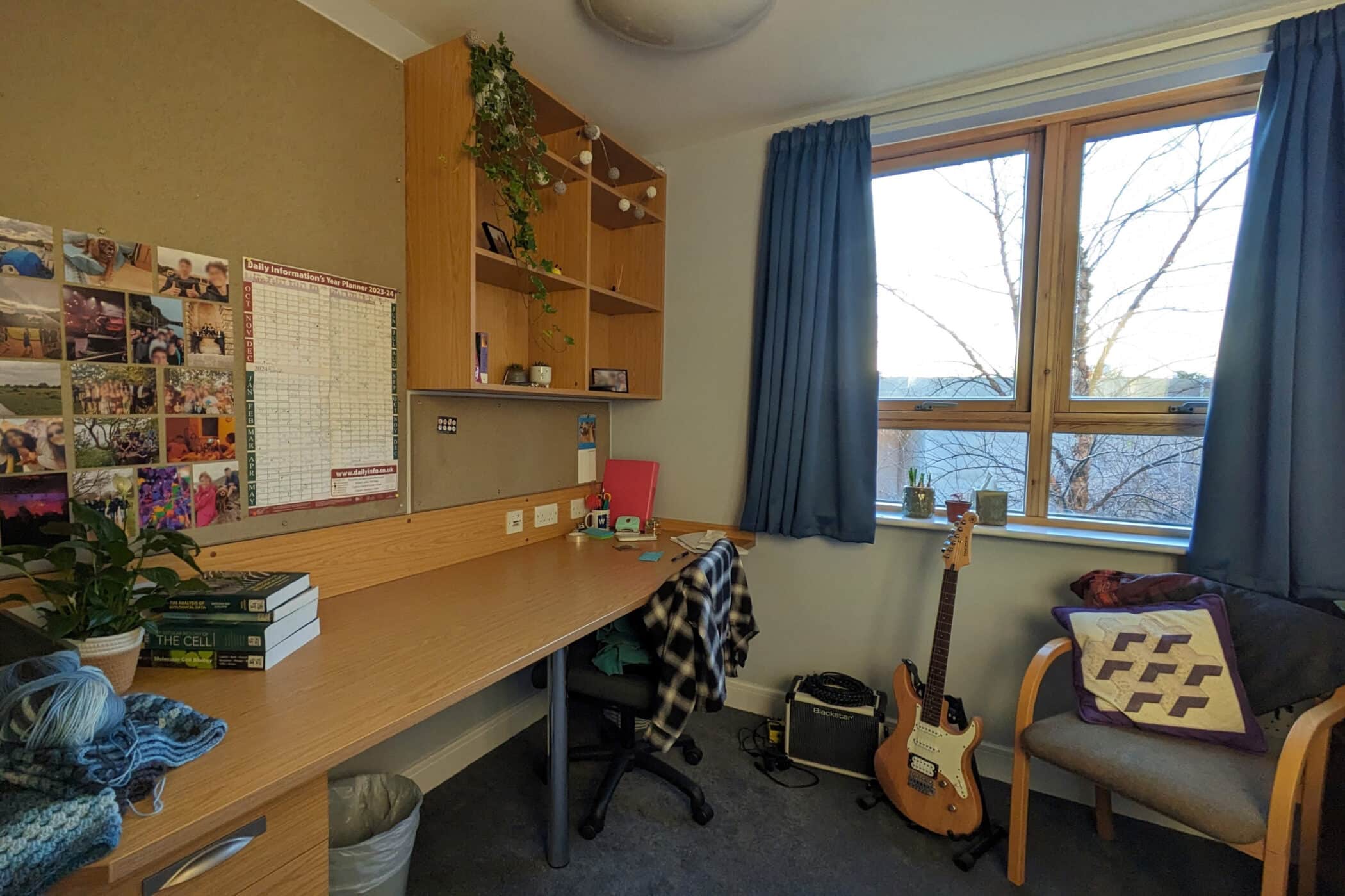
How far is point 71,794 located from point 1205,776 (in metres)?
2.12

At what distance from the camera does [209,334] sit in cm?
137

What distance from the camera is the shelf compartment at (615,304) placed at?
2.26m

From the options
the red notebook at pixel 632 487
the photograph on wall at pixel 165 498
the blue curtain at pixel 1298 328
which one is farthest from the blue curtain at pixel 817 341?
the photograph on wall at pixel 165 498

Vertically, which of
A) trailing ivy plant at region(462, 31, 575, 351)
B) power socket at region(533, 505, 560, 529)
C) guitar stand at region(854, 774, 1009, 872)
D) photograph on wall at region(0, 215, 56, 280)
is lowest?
guitar stand at region(854, 774, 1009, 872)

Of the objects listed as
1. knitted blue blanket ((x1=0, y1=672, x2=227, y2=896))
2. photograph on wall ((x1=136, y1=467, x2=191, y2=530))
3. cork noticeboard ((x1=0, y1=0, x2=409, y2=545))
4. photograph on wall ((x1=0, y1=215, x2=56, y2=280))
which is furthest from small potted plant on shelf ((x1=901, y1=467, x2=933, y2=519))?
photograph on wall ((x1=0, y1=215, x2=56, y2=280))

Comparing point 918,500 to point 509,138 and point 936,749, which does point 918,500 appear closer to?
point 936,749

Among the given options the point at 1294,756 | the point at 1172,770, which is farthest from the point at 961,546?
the point at 1294,756

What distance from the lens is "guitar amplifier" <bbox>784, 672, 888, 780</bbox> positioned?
2051 mm

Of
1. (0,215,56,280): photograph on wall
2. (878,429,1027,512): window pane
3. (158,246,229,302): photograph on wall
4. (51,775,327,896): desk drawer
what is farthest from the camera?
(878,429,1027,512): window pane

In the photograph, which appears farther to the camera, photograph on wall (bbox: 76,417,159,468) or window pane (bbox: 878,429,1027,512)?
window pane (bbox: 878,429,1027,512)

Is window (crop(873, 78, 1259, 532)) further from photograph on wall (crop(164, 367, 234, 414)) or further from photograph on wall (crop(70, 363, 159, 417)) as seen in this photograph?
photograph on wall (crop(70, 363, 159, 417))

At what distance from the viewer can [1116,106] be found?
1979mm

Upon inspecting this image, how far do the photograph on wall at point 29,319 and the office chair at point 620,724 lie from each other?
1.45 metres

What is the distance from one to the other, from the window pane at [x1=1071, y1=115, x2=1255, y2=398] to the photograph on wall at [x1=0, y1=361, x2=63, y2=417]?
2.83 meters
